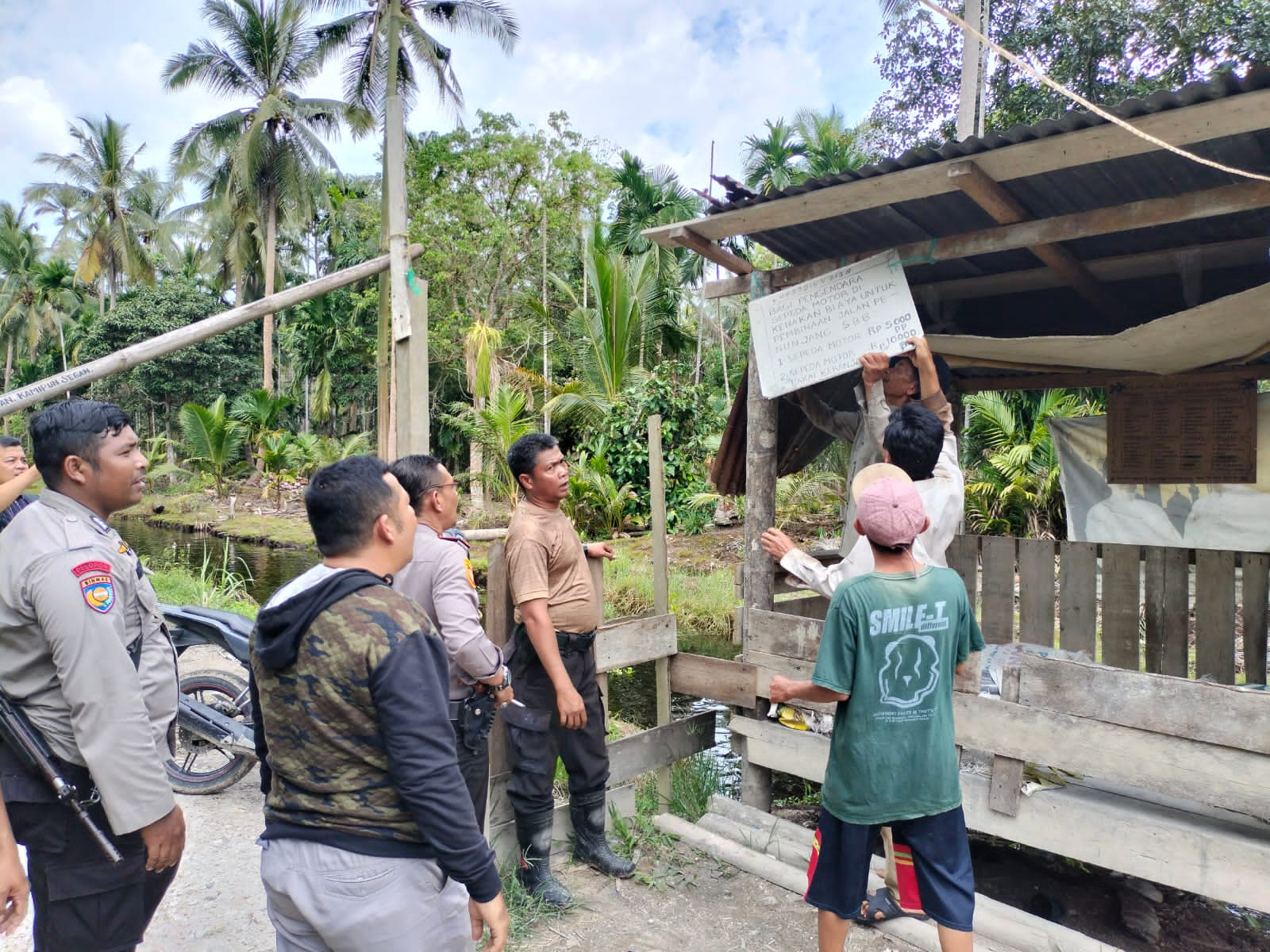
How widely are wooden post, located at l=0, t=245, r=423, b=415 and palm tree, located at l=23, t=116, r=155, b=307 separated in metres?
32.2

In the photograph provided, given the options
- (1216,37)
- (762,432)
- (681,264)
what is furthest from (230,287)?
(762,432)

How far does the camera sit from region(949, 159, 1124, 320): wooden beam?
122 inches

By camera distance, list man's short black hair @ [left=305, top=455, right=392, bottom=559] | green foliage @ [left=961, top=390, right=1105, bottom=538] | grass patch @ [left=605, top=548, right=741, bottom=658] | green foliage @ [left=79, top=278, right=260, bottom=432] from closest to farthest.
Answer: man's short black hair @ [left=305, top=455, right=392, bottom=559] → grass patch @ [left=605, top=548, right=741, bottom=658] → green foliage @ [left=961, top=390, right=1105, bottom=538] → green foliage @ [left=79, top=278, right=260, bottom=432]

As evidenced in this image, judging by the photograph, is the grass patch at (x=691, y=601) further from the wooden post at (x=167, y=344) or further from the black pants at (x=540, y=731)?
the wooden post at (x=167, y=344)

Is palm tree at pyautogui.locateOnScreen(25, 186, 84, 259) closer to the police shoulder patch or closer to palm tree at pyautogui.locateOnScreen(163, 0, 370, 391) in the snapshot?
palm tree at pyautogui.locateOnScreen(163, 0, 370, 391)

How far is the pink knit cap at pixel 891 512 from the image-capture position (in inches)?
91.5

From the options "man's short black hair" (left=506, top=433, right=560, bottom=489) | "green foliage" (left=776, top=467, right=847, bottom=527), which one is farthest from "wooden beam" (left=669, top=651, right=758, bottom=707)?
"green foliage" (left=776, top=467, right=847, bottom=527)

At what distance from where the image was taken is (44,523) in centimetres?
195

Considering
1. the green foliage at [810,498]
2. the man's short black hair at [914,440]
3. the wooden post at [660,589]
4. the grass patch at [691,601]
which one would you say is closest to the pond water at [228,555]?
the grass patch at [691,601]

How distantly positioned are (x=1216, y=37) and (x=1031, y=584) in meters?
11.3

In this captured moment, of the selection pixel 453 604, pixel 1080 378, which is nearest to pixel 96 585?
pixel 453 604

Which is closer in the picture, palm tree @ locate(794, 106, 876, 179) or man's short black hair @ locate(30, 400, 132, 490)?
man's short black hair @ locate(30, 400, 132, 490)

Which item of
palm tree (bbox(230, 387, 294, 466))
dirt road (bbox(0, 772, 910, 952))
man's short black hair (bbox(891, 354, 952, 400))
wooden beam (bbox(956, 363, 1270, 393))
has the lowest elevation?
dirt road (bbox(0, 772, 910, 952))

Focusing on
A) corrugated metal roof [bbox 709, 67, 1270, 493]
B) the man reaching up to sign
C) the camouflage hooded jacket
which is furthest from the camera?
the man reaching up to sign
